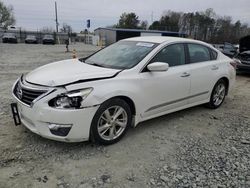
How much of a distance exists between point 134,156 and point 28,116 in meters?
1.51

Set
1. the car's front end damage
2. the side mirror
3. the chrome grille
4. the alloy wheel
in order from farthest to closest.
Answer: the side mirror
the alloy wheel
the chrome grille
the car's front end damage

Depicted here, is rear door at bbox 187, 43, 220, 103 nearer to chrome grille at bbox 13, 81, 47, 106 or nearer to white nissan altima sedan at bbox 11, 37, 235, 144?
white nissan altima sedan at bbox 11, 37, 235, 144

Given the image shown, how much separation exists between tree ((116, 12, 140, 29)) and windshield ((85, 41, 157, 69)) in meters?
65.7

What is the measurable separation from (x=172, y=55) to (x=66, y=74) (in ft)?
6.43

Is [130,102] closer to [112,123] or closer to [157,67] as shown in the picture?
[112,123]

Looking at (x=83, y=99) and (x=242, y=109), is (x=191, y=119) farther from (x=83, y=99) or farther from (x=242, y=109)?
(x=83, y=99)

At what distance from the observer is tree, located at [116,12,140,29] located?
227 feet

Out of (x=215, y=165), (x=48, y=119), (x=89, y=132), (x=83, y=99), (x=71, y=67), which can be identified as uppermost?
(x=71, y=67)

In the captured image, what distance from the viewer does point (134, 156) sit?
11.4ft

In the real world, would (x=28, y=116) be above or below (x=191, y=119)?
above

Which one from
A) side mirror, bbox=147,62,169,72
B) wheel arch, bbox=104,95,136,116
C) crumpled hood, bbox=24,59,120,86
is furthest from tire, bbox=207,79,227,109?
crumpled hood, bbox=24,59,120,86

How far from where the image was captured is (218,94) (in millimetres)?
5625

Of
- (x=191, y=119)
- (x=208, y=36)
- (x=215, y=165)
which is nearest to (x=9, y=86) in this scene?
(x=191, y=119)

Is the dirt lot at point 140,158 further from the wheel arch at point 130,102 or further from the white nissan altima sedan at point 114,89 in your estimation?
the wheel arch at point 130,102
